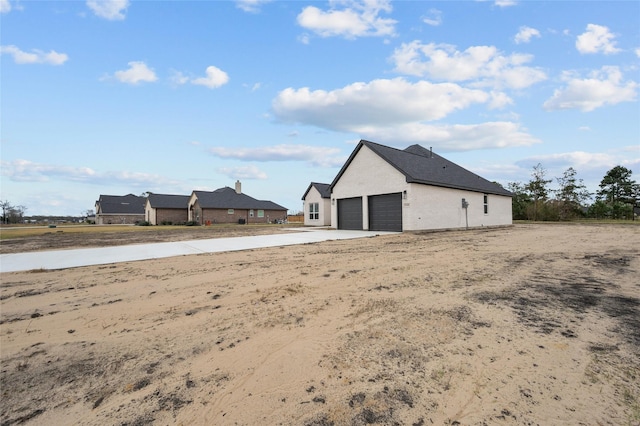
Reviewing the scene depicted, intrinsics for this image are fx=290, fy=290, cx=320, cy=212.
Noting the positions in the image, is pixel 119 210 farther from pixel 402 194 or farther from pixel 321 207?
pixel 402 194

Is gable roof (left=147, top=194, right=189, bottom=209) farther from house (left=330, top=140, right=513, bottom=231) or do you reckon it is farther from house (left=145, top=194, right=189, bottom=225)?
house (left=330, top=140, right=513, bottom=231)

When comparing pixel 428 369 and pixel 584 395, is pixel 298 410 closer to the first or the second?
pixel 428 369

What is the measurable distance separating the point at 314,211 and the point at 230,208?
16612 mm

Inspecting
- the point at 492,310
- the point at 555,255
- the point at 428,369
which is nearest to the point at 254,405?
the point at 428,369

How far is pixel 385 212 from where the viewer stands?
18.1m

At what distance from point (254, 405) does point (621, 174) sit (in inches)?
2153

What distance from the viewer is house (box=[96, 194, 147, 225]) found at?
53812mm

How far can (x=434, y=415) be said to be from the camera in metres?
2.02

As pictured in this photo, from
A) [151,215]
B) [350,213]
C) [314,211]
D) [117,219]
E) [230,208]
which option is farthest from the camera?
[117,219]

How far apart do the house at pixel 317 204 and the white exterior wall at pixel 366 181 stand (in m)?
7.92

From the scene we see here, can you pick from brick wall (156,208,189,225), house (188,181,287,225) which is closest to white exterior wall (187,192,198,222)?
house (188,181,287,225)

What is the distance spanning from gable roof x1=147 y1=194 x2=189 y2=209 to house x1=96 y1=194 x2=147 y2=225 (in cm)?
1333

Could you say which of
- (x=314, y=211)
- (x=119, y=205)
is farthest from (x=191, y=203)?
(x=119, y=205)

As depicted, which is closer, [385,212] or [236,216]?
[385,212]
